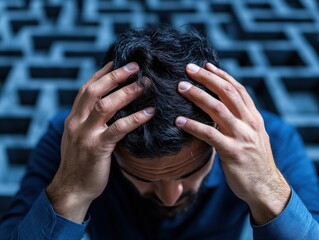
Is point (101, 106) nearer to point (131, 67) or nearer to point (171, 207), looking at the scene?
point (131, 67)

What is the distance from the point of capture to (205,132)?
49cm

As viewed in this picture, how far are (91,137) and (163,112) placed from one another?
88mm

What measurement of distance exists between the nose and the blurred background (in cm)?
55

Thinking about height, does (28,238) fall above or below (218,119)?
below

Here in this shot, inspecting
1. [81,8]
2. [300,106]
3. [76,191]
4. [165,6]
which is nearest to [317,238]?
[76,191]

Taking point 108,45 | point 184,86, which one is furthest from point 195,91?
point 108,45

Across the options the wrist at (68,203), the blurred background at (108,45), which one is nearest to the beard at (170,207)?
the wrist at (68,203)

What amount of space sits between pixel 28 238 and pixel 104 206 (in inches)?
6.6

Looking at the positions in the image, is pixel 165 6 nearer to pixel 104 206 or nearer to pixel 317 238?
pixel 104 206

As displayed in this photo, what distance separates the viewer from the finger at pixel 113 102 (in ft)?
1.59

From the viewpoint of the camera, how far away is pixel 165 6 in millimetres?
1623

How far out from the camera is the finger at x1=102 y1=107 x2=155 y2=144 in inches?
19.1

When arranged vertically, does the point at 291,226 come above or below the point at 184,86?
below

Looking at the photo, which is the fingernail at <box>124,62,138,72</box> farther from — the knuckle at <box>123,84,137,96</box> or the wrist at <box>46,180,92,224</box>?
the wrist at <box>46,180,92,224</box>
